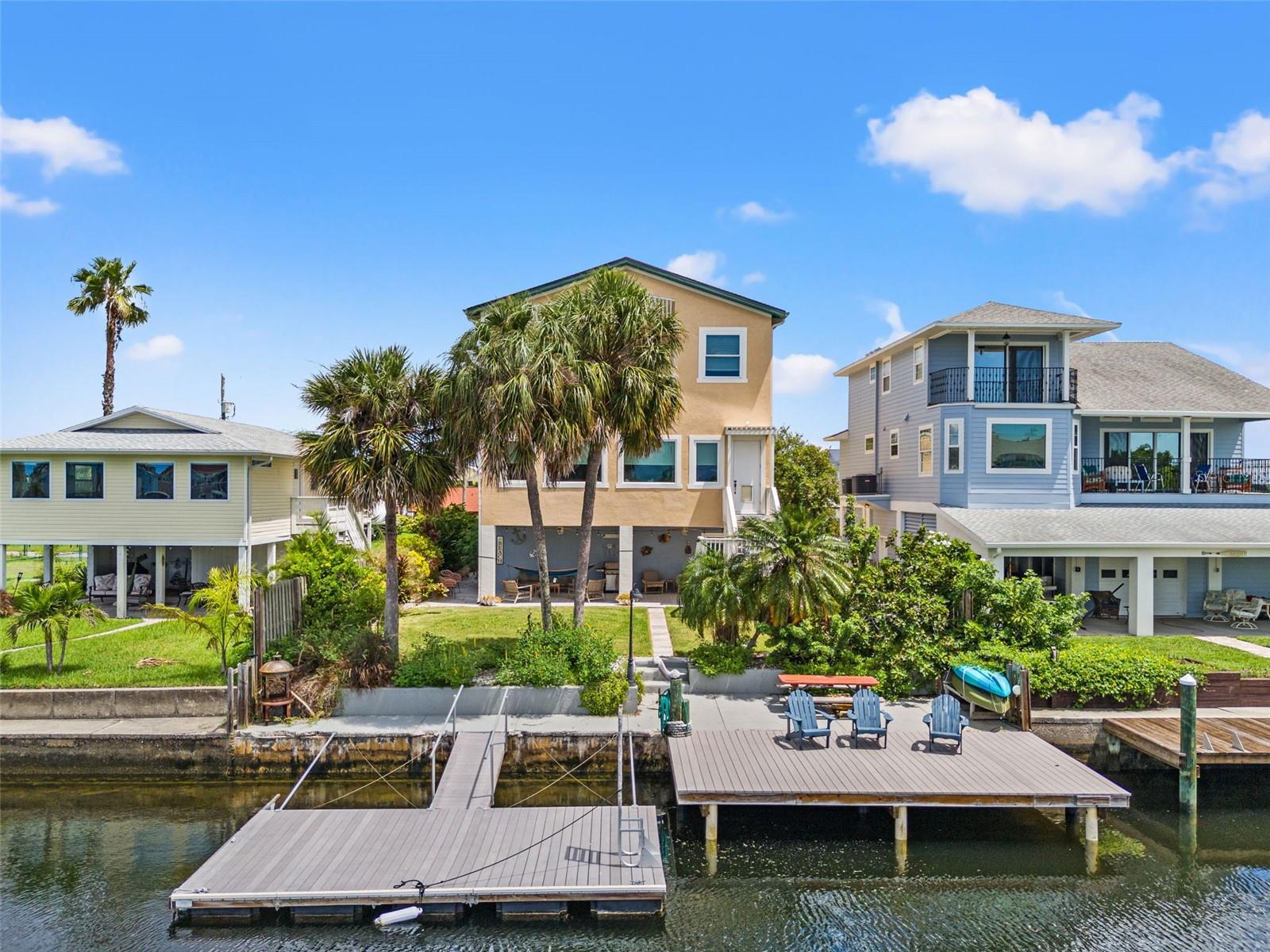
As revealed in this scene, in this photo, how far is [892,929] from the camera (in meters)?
10.2

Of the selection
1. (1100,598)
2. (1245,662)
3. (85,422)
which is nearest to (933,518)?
(1100,598)

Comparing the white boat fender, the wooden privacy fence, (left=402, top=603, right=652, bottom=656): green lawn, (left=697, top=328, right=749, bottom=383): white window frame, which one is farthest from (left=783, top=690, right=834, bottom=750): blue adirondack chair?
(left=697, top=328, right=749, bottom=383): white window frame

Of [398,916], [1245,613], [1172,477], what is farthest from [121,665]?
[1172,477]

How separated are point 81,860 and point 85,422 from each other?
17196mm

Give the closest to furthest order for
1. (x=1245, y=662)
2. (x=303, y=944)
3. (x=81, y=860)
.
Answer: (x=303, y=944), (x=81, y=860), (x=1245, y=662)

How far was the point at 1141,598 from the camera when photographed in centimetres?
2156

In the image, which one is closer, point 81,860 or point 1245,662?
point 81,860

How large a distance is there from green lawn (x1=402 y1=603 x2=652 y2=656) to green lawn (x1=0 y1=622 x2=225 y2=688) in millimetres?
4632

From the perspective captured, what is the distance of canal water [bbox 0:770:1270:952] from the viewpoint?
10.0 meters

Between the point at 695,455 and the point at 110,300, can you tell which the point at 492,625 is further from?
the point at 110,300

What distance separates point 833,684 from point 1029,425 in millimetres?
12680

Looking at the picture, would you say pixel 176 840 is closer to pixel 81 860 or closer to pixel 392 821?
pixel 81 860

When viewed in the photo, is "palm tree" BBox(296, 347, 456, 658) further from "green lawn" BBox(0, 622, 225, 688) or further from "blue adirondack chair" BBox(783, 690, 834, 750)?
"blue adirondack chair" BBox(783, 690, 834, 750)

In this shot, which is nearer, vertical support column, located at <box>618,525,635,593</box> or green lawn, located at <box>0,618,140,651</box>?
green lawn, located at <box>0,618,140,651</box>
